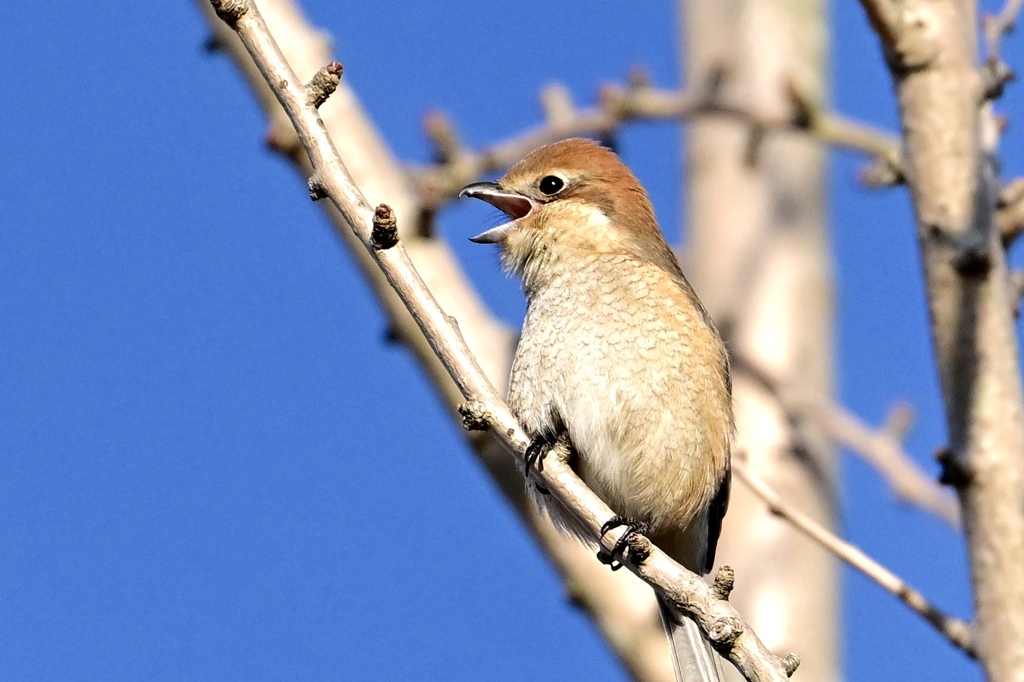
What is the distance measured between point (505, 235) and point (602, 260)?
43 cm

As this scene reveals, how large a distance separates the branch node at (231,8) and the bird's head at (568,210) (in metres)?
1.68

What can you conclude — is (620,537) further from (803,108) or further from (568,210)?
(803,108)

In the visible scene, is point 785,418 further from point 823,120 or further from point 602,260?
point 602,260

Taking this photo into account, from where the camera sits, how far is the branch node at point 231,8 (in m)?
2.94

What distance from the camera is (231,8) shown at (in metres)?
2.95

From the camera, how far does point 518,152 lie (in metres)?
5.90

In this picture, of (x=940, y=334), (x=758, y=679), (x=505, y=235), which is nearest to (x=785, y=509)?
(x=940, y=334)

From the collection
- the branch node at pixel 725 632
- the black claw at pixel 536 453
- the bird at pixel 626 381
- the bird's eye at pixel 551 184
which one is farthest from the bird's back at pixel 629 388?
the branch node at pixel 725 632

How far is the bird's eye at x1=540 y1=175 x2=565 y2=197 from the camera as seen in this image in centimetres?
473

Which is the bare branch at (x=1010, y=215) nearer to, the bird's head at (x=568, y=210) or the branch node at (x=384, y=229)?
the bird's head at (x=568, y=210)

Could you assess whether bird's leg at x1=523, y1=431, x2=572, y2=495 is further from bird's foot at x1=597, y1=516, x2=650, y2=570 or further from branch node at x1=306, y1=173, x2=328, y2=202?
branch node at x1=306, y1=173, x2=328, y2=202

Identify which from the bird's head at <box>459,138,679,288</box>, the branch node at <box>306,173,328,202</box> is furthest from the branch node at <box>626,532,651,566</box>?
the bird's head at <box>459,138,679,288</box>

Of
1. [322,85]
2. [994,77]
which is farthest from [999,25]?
[322,85]

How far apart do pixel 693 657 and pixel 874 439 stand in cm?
178
